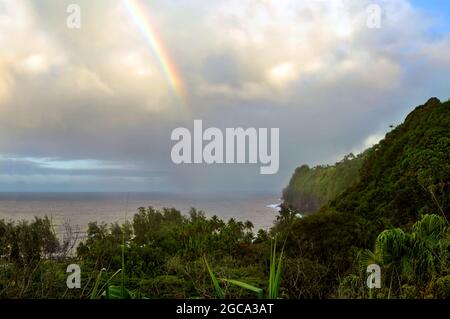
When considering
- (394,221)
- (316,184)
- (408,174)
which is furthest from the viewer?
(316,184)

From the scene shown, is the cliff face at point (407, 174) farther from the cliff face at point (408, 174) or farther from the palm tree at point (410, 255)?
the palm tree at point (410, 255)

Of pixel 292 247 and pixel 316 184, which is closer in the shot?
pixel 292 247

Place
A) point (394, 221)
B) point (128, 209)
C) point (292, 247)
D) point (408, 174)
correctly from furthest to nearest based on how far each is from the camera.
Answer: point (408, 174) → point (394, 221) → point (292, 247) → point (128, 209)

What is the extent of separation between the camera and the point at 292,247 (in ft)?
37.0

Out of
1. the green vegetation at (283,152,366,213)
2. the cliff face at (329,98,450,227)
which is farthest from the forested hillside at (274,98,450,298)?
the green vegetation at (283,152,366,213)

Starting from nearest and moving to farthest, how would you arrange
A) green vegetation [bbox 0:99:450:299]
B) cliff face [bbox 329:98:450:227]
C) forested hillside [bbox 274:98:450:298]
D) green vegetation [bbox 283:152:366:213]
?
green vegetation [bbox 0:99:450:299] → forested hillside [bbox 274:98:450:298] → cliff face [bbox 329:98:450:227] → green vegetation [bbox 283:152:366:213]

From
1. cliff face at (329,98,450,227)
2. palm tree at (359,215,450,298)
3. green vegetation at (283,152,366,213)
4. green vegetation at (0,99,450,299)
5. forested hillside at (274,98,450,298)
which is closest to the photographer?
green vegetation at (0,99,450,299)

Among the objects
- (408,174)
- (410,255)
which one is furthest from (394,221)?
(410,255)

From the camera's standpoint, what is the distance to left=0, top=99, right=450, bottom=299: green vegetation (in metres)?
5.36

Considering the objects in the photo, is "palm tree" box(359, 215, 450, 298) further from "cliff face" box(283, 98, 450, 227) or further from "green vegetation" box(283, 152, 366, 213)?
"green vegetation" box(283, 152, 366, 213)

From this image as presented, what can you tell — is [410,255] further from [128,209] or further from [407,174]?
[407,174]

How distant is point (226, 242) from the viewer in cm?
1146

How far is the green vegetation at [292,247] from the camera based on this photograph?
5.36 meters
